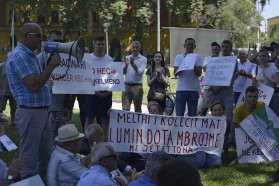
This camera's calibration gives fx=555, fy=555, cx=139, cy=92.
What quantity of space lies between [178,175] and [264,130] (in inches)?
228

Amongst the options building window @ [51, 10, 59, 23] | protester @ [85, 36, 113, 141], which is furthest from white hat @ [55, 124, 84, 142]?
building window @ [51, 10, 59, 23]

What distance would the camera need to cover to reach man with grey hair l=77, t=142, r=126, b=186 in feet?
15.2

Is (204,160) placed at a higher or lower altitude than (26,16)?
lower

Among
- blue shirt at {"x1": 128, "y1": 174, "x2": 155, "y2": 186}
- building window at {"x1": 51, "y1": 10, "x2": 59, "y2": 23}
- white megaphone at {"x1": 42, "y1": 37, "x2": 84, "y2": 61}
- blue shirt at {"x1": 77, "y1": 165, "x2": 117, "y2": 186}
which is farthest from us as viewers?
building window at {"x1": 51, "y1": 10, "x2": 59, "y2": 23}

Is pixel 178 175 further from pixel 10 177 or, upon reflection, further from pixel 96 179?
pixel 10 177

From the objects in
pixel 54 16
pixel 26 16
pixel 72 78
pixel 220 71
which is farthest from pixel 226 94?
pixel 54 16

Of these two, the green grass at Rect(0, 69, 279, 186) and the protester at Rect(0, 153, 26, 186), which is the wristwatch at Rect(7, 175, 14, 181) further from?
the green grass at Rect(0, 69, 279, 186)

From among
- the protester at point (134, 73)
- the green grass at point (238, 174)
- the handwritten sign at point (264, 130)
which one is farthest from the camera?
the protester at point (134, 73)

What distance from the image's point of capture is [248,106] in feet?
28.2

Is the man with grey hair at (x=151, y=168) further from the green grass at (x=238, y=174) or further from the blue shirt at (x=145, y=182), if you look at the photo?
the green grass at (x=238, y=174)

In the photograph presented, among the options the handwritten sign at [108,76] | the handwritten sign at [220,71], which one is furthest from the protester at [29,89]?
the handwritten sign at [220,71]

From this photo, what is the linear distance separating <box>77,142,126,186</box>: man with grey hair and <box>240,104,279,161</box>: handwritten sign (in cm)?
385

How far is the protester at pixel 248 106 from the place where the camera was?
8.50 m

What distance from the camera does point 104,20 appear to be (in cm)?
4944
